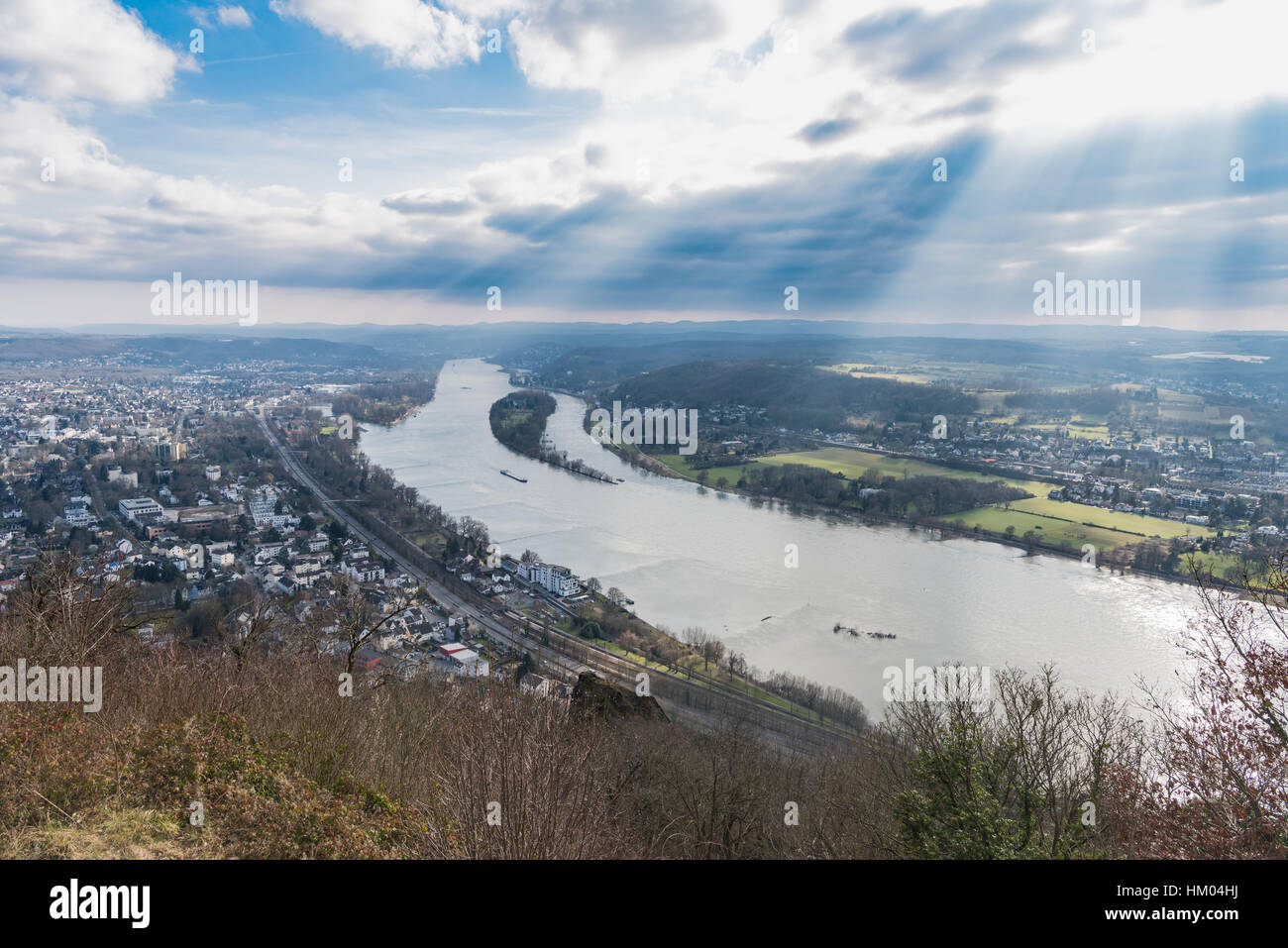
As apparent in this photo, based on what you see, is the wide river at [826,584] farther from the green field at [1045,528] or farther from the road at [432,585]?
the road at [432,585]

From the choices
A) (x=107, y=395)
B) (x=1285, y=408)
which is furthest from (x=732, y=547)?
(x=107, y=395)

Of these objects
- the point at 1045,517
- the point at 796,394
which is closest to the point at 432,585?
the point at 1045,517

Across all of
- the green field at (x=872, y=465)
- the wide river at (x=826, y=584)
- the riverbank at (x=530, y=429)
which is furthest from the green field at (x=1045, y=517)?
the riverbank at (x=530, y=429)

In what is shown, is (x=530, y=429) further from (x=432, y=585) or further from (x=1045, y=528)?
(x=1045, y=528)

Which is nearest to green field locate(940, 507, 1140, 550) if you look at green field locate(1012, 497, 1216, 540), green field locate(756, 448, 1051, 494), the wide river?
green field locate(1012, 497, 1216, 540)

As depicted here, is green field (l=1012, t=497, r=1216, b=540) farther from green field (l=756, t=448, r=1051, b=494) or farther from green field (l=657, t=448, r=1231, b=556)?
green field (l=756, t=448, r=1051, b=494)
